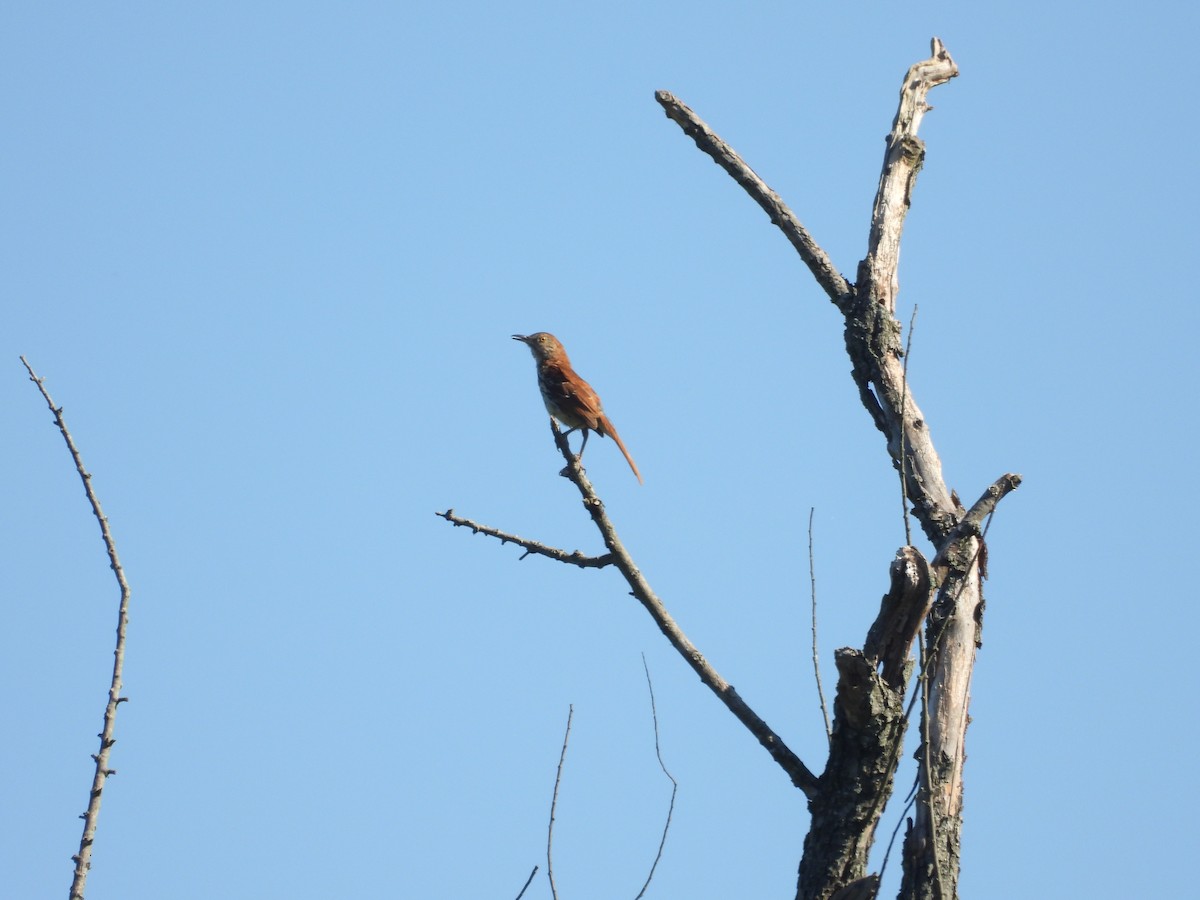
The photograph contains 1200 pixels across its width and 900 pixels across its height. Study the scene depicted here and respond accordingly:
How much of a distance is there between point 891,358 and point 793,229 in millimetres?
730

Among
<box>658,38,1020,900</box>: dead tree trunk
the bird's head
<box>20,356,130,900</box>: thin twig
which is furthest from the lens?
the bird's head

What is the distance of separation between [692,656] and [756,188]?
2.01 m

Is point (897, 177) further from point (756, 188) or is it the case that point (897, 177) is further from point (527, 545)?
point (527, 545)

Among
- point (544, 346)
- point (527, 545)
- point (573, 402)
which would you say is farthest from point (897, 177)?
point (544, 346)

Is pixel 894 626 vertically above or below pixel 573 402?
below

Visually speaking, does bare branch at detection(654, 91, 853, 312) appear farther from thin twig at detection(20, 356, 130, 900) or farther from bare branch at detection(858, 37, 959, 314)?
thin twig at detection(20, 356, 130, 900)

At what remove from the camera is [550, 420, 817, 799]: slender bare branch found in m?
4.23

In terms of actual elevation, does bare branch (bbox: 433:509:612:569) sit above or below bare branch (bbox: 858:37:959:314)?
below

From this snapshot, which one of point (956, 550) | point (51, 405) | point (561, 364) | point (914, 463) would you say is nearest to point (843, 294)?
point (914, 463)

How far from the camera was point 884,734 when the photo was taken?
12.8 ft

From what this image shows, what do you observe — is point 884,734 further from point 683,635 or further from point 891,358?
point 891,358

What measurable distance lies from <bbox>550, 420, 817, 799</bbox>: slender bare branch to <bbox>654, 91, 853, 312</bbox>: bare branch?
1.29m

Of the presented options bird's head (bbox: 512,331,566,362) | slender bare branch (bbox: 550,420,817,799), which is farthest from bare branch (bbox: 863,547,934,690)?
A: bird's head (bbox: 512,331,566,362)

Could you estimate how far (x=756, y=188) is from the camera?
17.8 feet
